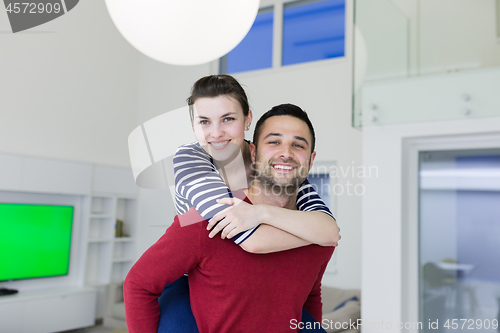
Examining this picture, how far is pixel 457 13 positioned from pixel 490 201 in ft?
3.76

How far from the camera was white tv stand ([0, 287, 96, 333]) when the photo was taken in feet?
13.9

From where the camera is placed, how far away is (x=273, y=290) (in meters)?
1.02

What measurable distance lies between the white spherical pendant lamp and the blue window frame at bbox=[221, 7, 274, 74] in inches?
171

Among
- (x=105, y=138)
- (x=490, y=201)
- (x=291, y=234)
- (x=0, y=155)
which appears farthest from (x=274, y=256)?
(x=105, y=138)

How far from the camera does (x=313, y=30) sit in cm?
517

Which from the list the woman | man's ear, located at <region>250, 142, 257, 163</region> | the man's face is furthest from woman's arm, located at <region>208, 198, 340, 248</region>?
man's ear, located at <region>250, 142, 257, 163</region>

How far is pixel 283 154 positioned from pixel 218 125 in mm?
A: 232

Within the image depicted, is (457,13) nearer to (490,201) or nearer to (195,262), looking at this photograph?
(490,201)

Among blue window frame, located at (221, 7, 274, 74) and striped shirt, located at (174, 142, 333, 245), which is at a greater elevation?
blue window frame, located at (221, 7, 274, 74)

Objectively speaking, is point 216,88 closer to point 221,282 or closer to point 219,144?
point 219,144

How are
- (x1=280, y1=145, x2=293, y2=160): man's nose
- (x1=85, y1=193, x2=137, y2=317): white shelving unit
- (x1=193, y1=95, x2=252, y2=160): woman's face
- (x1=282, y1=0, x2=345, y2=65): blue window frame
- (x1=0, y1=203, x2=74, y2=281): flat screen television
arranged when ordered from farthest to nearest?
(x1=85, y1=193, x2=137, y2=317): white shelving unit, (x1=282, y1=0, x2=345, y2=65): blue window frame, (x1=0, y1=203, x2=74, y2=281): flat screen television, (x1=193, y1=95, x2=252, y2=160): woman's face, (x1=280, y1=145, x2=293, y2=160): man's nose

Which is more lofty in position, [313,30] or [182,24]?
[313,30]

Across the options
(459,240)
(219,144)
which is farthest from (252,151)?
(459,240)

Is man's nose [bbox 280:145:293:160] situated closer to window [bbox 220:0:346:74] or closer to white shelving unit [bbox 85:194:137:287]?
window [bbox 220:0:346:74]
